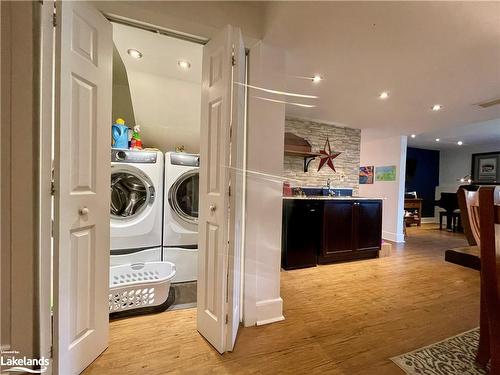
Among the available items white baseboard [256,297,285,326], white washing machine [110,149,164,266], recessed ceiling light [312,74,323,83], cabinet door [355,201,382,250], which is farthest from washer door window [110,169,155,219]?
cabinet door [355,201,382,250]

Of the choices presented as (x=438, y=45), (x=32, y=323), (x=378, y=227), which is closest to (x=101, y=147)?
(x=32, y=323)

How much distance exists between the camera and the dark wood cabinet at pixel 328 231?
272 cm

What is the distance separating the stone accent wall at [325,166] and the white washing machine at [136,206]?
2.12 m

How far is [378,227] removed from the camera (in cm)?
329

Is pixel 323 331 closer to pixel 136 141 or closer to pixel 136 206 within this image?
pixel 136 206

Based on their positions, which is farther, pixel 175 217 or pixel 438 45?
pixel 175 217

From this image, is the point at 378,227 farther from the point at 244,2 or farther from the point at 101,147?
the point at 101,147

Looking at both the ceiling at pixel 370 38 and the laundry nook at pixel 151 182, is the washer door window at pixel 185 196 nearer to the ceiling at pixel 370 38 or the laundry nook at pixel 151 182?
the laundry nook at pixel 151 182

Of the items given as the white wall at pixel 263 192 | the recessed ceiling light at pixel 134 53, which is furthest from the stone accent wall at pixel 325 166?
the recessed ceiling light at pixel 134 53

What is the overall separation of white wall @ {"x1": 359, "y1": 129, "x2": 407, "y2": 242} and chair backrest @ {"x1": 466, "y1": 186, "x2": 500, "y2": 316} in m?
3.79

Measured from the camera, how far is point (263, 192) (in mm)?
1625

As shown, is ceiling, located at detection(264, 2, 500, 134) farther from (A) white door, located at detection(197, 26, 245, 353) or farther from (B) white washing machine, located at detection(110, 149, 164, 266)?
(B) white washing machine, located at detection(110, 149, 164, 266)

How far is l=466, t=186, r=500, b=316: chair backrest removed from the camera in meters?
0.88

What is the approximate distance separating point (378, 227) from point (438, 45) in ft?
8.02
